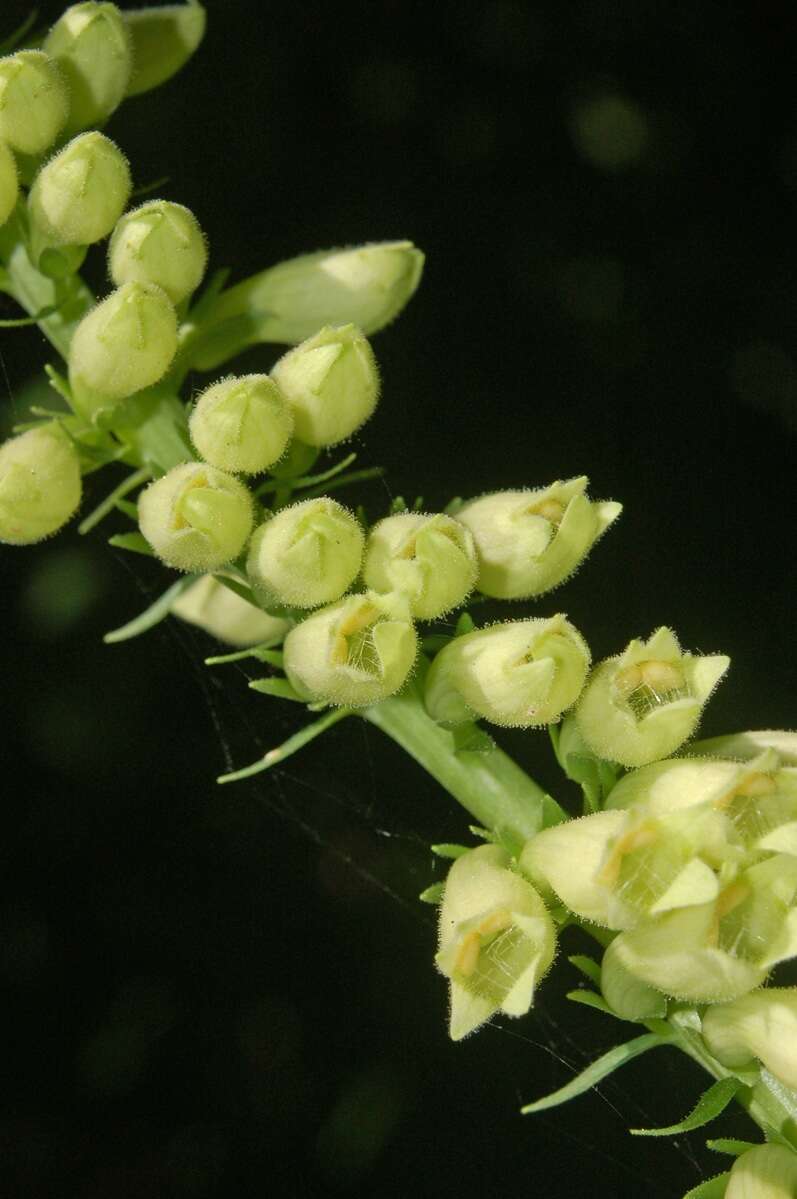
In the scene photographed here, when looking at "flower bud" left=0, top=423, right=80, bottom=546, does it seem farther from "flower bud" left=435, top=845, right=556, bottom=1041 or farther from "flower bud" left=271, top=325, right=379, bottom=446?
"flower bud" left=435, top=845, right=556, bottom=1041

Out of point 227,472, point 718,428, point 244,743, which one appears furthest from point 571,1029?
point 227,472

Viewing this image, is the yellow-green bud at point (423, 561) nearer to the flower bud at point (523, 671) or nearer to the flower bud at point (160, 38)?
the flower bud at point (523, 671)

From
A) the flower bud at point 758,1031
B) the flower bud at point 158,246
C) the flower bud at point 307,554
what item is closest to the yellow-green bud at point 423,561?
the flower bud at point 307,554

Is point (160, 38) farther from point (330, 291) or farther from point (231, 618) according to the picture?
point (231, 618)

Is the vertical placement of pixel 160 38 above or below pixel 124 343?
above

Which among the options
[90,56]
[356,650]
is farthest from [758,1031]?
[90,56]

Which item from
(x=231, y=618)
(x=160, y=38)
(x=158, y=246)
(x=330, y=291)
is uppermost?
(x=160, y=38)
